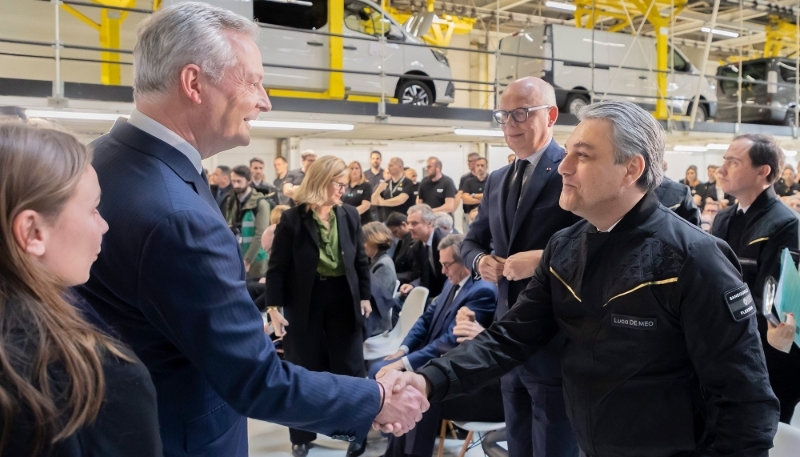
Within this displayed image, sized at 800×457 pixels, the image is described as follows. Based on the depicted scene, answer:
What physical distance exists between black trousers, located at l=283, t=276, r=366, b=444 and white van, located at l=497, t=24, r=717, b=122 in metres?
7.45

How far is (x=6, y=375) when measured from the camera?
83cm

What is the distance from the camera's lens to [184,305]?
1.32 metres

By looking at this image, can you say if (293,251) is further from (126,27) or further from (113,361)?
(126,27)

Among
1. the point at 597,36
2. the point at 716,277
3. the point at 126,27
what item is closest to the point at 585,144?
the point at 716,277

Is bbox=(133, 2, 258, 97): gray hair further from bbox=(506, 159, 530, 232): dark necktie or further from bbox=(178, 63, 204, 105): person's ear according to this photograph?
bbox=(506, 159, 530, 232): dark necktie

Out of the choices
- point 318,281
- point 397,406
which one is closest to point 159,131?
point 397,406

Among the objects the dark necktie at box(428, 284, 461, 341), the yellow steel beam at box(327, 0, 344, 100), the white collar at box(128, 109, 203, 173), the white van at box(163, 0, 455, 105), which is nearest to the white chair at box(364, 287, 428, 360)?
the dark necktie at box(428, 284, 461, 341)

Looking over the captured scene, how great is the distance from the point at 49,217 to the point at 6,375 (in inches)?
9.2

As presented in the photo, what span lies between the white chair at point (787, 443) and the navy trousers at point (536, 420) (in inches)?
25.2

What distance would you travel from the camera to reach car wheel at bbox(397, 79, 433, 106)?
10.1m

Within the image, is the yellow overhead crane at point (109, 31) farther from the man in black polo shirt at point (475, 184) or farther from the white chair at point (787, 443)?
the white chair at point (787, 443)

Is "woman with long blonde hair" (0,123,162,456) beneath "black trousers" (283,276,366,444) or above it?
above

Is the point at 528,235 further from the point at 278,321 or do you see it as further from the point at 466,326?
the point at 278,321

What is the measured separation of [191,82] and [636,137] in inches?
44.7
